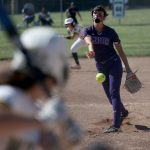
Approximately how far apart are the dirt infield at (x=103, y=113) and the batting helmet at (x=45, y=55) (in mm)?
5266

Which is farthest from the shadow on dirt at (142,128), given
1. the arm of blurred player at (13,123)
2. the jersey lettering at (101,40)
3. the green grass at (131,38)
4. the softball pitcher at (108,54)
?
the arm of blurred player at (13,123)

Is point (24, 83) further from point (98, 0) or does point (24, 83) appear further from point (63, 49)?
point (98, 0)

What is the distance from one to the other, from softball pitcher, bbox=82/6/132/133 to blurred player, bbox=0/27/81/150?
6990 mm

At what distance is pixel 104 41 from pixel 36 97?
24.2 ft

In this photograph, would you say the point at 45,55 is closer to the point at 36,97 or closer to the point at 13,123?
the point at 36,97

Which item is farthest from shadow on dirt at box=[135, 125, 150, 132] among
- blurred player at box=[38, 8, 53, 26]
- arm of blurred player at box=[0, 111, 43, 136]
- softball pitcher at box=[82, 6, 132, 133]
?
blurred player at box=[38, 8, 53, 26]

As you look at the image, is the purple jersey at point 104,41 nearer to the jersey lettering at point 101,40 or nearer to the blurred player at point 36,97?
the jersey lettering at point 101,40

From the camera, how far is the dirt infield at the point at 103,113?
33.7 ft

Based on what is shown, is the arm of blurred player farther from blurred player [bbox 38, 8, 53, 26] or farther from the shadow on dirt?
blurred player [bbox 38, 8, 53, 26]

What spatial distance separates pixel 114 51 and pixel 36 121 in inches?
308

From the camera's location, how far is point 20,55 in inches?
153

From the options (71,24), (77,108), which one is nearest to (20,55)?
(77,108)

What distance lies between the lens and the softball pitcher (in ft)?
36.5

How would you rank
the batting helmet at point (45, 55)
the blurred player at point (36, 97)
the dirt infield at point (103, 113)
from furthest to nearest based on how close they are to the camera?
the dirt infield at point (103, 113)
the batting helmet at point (45, 55)
the blurred player at point (36, 97)
